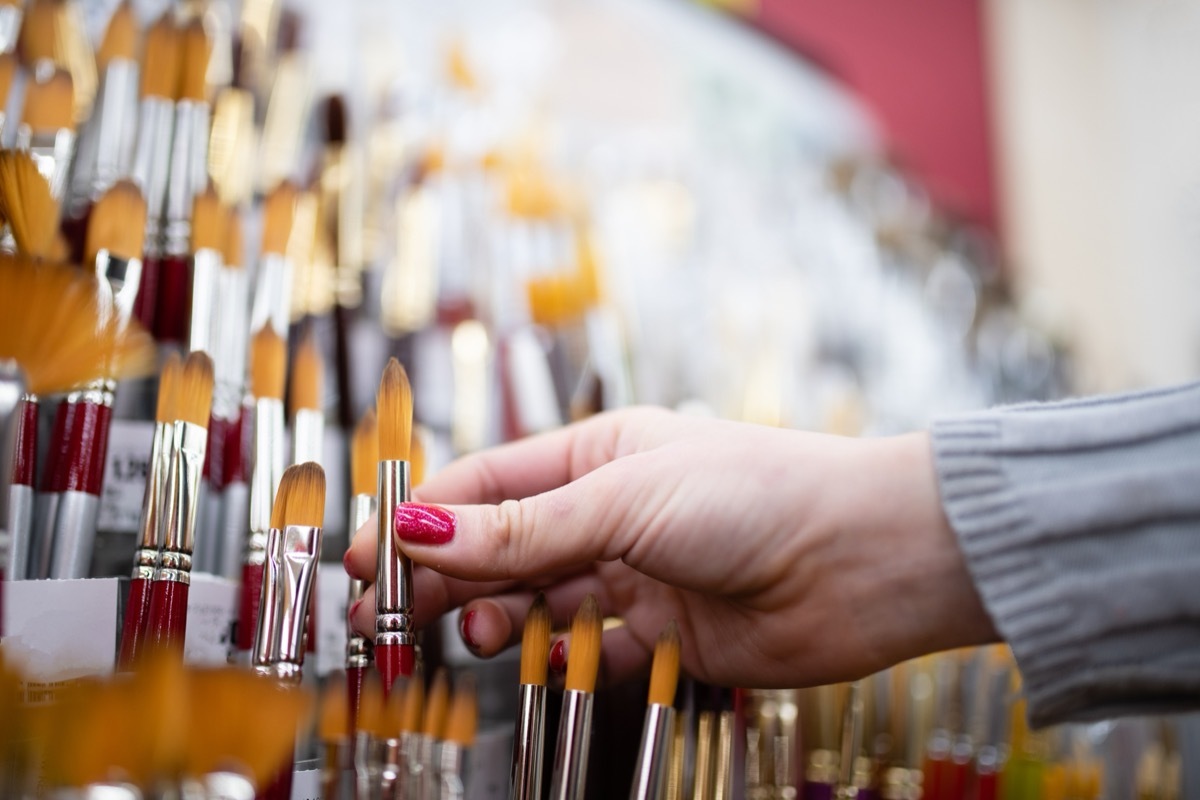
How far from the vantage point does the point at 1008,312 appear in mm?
1323

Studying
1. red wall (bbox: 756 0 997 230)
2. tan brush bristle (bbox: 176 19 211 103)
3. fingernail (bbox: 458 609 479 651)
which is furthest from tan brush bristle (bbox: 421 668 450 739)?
red wall (bbox: 756 0 997 230)

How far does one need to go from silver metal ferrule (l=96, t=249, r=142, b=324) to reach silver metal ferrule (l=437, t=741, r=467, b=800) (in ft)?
0.65

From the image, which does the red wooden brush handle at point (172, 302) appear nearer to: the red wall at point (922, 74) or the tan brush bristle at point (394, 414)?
the tan brush bristle at point (394, 414)

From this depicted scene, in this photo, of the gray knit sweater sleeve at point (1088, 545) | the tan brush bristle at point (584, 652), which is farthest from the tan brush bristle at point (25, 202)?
the gray knit sweater sleeve at point (1088, 545)

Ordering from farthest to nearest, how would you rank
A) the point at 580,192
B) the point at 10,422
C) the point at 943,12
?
the point at 943,12, the point at 580,192, the point at 10,422

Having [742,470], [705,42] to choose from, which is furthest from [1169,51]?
[742,470]

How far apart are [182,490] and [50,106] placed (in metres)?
0.18

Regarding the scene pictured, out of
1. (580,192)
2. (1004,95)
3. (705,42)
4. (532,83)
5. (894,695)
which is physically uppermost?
(1004,95)

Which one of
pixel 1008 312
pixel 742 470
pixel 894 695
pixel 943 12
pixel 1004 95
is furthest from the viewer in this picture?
pixel 1004 95

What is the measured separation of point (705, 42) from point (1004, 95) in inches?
40.0

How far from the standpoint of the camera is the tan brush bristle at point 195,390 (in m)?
0.33

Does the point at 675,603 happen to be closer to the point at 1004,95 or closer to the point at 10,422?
the point at 10,422

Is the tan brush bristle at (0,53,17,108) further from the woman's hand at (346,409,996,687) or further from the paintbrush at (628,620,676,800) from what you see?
the paintbrush at (628,620,676,800)

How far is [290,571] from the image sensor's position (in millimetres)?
315
